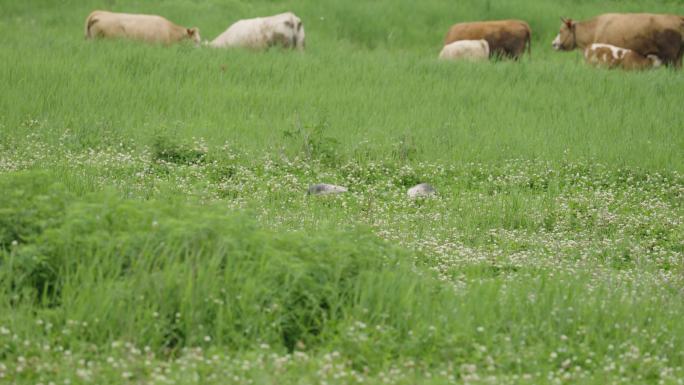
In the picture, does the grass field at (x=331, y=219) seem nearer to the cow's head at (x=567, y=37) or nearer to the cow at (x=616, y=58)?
the cow at (x=616, y=58)

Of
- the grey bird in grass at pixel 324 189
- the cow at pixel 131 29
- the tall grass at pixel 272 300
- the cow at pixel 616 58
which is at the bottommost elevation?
the cow at pixel 616 58

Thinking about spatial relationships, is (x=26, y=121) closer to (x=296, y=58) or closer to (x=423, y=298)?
(x=296, y=58)

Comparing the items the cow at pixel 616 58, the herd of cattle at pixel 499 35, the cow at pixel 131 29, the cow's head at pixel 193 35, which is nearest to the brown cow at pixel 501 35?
the herd of cattle at pixel 499 35

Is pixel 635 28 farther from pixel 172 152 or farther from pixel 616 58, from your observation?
pixel 172 152

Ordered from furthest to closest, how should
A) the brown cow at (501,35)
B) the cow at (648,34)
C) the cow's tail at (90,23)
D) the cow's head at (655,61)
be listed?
the brown cow at (501,35) < the cow at (648,34) < the cow's head at (655,61) < the cow's tail at (90,23)

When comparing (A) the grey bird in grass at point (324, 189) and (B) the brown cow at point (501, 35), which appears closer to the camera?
(A) the grey bird in grass at point (324, 189)

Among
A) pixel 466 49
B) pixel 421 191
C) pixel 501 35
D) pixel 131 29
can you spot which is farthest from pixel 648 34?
pixel 421 191

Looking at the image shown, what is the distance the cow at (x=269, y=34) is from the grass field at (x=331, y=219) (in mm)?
665

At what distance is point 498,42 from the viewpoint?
19078 millimetres

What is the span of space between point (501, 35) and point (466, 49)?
1.56 meters

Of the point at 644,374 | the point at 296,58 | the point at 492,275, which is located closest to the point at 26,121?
the point at 296,58

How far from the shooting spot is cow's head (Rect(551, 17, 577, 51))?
64.2 ft

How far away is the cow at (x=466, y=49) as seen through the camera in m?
17.8

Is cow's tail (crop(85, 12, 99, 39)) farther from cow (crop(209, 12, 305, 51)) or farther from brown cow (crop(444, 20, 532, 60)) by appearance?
brown cow (crop(444, 20, 532, 60))
